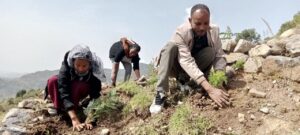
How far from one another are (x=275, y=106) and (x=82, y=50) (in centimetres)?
199

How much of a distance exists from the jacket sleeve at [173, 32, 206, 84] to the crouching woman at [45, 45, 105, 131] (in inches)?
38.6

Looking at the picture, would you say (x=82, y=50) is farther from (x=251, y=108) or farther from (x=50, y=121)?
(x=251, y=108)

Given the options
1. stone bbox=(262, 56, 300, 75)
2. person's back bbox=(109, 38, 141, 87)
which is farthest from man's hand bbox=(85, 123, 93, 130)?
stone bbox=(262, 56, 300, 75)

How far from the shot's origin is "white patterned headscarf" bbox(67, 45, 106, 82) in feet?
15.2

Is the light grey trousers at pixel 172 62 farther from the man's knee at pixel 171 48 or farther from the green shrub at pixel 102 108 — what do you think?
the green shrub at pixel 102 108

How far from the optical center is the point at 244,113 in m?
4.20

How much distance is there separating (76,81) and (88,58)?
32cm

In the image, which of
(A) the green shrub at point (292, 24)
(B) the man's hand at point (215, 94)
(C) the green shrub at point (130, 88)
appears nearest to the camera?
(B) the man's hand at point (215, 94)

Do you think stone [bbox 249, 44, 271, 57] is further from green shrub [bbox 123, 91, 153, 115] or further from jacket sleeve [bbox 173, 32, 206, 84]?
green shrub [bbox 123, 91, 153, 115]

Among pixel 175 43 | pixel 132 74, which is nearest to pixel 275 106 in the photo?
pixel 175 43

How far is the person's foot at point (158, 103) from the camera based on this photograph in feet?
14.5

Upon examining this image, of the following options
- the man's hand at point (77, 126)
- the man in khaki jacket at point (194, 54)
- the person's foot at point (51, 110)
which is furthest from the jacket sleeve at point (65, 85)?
the man in khaki jacket at point (194, 54)

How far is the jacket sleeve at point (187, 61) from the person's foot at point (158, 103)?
355mm

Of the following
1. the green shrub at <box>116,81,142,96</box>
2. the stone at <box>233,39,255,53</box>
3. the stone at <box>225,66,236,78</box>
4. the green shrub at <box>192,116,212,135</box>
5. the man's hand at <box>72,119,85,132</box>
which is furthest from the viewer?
the stone at <box>233,39,255,53</box>
